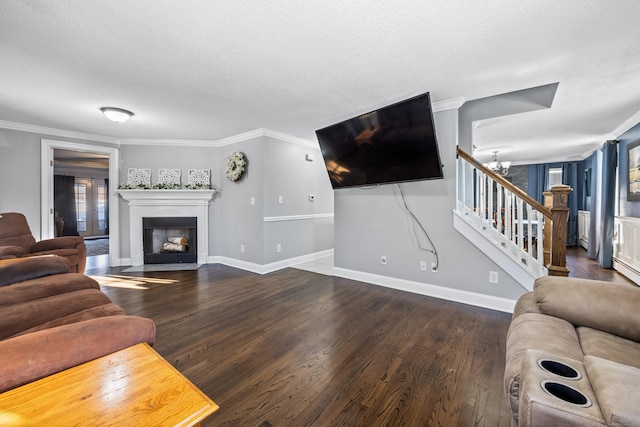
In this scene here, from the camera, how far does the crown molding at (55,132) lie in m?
3.75

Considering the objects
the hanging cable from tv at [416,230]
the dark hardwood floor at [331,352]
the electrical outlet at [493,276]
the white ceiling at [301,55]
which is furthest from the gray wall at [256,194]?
the electrical outlet at [493,276]

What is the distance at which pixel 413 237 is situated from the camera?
3322mm

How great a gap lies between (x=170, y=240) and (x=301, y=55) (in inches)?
164

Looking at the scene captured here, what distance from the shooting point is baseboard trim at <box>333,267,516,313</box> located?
2795 millimetres

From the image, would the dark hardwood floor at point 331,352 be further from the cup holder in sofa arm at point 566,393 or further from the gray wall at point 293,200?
the gray wall at point 293,200

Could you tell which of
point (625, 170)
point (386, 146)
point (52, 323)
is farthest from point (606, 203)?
point (52, 323)

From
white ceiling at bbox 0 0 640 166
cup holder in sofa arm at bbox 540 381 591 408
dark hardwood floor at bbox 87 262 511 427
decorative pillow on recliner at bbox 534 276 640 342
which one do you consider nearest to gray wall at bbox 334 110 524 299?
dark hardwood floor at bbox 87 262 511 427

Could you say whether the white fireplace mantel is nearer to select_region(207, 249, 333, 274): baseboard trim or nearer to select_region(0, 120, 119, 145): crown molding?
select_region(207, 249, 333, 274): baseboard trim

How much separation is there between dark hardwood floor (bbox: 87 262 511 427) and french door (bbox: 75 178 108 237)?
22.4ft

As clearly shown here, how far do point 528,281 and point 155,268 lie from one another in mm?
5016

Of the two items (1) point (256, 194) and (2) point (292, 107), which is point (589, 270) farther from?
(1) point (256, 194)

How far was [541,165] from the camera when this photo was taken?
7.35 metres

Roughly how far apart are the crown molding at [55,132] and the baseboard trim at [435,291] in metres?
4.38

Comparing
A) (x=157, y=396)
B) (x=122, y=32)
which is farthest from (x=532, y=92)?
(x=157, y=396)
